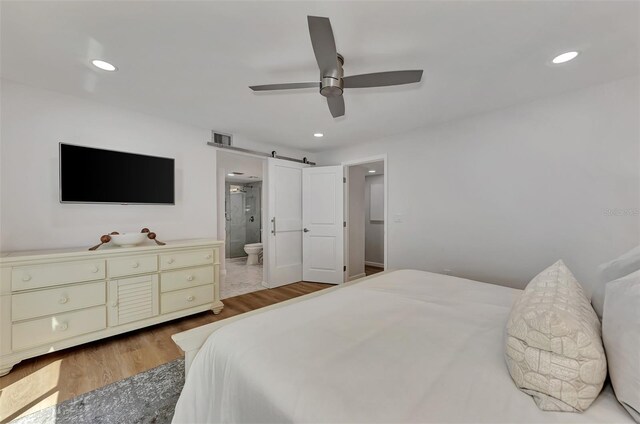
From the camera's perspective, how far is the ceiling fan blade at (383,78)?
1.61 meters

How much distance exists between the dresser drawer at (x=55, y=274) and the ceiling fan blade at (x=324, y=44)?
8.36ft

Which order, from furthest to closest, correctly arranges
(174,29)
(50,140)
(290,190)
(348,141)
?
(290,190)
(348,141)
(50,140)
(174,29)

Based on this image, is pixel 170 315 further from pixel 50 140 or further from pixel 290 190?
pixel 290 190

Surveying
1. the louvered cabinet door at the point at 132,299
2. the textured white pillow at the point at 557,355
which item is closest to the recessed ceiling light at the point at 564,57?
the textured white pillow at the point at 557,355

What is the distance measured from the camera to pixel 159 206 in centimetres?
305

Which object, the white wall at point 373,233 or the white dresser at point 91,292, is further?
the white wall at point 373,233

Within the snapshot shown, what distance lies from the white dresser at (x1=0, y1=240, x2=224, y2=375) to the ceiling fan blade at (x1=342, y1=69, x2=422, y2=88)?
2.35m

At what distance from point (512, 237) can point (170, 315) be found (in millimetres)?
3786

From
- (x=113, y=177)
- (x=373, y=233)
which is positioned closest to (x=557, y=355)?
(x=113, y=177)

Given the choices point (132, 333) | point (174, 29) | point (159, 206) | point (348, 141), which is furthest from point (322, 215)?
point (174, 29)

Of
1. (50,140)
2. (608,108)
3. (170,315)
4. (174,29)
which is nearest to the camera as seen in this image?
(174,29)

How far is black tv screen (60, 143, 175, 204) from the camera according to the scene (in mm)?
2396

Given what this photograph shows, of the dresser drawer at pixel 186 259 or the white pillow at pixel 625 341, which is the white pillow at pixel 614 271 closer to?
the white pillow at pixel 625 341

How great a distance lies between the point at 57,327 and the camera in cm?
210
